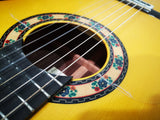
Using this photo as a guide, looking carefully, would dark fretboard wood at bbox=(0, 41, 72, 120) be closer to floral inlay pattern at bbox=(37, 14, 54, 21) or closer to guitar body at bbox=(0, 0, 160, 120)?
guitar body at bbox=(0, 0, 160, 120)

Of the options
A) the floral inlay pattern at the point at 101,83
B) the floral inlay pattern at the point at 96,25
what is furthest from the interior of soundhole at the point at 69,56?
the floral inlay pattern at the point at 101,83

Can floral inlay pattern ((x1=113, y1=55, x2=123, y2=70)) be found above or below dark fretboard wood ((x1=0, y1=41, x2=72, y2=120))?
below

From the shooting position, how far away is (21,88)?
524 millimetres

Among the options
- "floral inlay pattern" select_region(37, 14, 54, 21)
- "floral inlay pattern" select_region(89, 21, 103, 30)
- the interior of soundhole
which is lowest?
the interior of soundhole

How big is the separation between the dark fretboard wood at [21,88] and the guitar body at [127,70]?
→ 4 cm

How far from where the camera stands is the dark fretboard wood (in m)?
0.46

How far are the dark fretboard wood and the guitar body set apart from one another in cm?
4

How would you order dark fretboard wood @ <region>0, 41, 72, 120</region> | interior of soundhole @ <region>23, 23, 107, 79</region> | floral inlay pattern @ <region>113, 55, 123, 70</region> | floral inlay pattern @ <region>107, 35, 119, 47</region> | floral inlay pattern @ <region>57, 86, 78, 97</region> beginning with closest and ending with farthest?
dark fretboard wood @ <region>0, 41, 72, 120</region>
floral inlay pattern @ <region>57, 86, 78, 97</region>
floral inlay pattern @ <region>113, 55, 123, 70</region>
floral inlay pattern @ <region>107, 35, 119, 47</region>
interior of soundhole @ <region>23, 23, 107, 79</region>

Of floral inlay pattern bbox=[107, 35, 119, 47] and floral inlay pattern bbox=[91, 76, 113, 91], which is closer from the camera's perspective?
floral inlay pattern bbox=[91, 76, 113, 91]

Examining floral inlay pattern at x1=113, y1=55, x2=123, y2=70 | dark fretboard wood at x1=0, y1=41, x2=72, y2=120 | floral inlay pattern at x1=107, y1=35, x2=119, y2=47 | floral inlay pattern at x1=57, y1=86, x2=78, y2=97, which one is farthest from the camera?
floral inlay pattern at x1=107, y1=35, x2=119, y2=47

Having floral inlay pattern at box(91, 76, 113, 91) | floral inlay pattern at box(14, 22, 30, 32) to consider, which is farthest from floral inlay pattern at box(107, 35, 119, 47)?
floral inlay pattern at box(14, 22, 30, 32)

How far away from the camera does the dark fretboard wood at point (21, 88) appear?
46 centimetres

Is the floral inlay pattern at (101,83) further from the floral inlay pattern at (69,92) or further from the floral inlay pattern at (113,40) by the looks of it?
the floral inlay pattern at (113,40)

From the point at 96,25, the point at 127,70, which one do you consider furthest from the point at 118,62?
the point at 96,25
